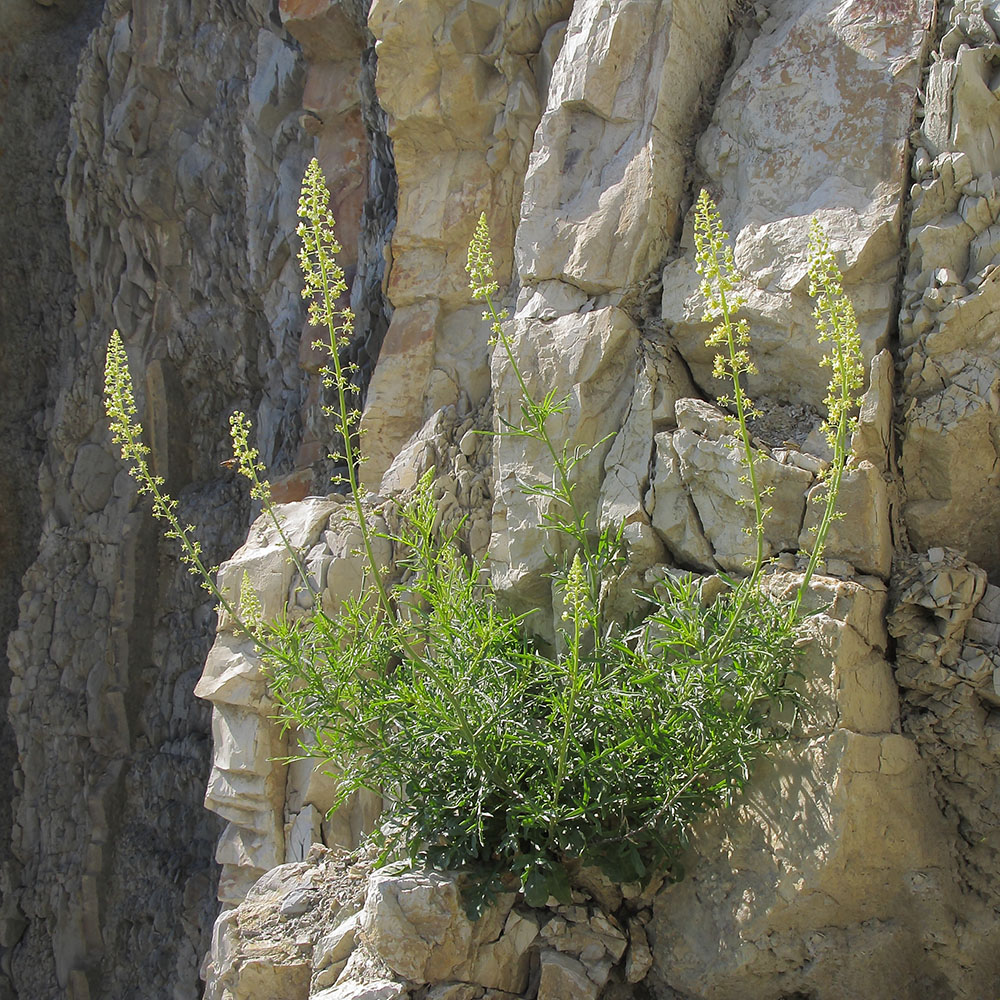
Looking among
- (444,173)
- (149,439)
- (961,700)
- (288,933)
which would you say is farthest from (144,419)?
(961,700)

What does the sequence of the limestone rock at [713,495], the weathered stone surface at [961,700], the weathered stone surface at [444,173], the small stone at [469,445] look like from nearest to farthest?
the weathered stone surface at [961,700] → the limestone rock at [713,495] → the small stone at [469,445] → the weathered stone surface at [444,173]

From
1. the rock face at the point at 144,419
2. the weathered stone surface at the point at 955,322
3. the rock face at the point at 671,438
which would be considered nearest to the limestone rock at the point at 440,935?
the rock face at the point at 671,438

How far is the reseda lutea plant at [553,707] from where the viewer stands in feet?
10.6

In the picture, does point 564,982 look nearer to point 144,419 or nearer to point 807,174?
point 807,174

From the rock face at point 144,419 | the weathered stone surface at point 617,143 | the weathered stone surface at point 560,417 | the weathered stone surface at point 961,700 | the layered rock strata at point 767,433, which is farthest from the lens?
the rock face at point 144,419

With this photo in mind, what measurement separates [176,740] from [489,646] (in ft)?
21.5

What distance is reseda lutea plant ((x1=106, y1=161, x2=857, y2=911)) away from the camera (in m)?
3.22

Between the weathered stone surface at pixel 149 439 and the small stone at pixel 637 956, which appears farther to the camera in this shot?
the weathered stone surface at pixel 149 439

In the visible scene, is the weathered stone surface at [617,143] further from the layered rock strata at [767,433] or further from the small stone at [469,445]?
the small stone at [469,445]

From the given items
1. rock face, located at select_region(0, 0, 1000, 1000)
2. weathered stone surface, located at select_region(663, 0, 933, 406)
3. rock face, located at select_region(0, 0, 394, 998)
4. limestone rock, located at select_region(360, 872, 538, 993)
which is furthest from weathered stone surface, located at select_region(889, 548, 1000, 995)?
rock face, located at select_region(0, 0, 394, 998)

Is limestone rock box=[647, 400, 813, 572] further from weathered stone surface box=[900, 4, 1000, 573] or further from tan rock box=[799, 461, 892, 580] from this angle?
weathered stone surface box=[900, 4, 1000, 573]

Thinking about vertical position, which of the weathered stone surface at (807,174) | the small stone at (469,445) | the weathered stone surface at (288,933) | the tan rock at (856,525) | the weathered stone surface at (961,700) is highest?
the weathered stone surface at (807,174)

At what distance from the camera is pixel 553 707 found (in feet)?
11.0

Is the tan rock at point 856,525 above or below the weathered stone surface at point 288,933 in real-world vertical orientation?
above
